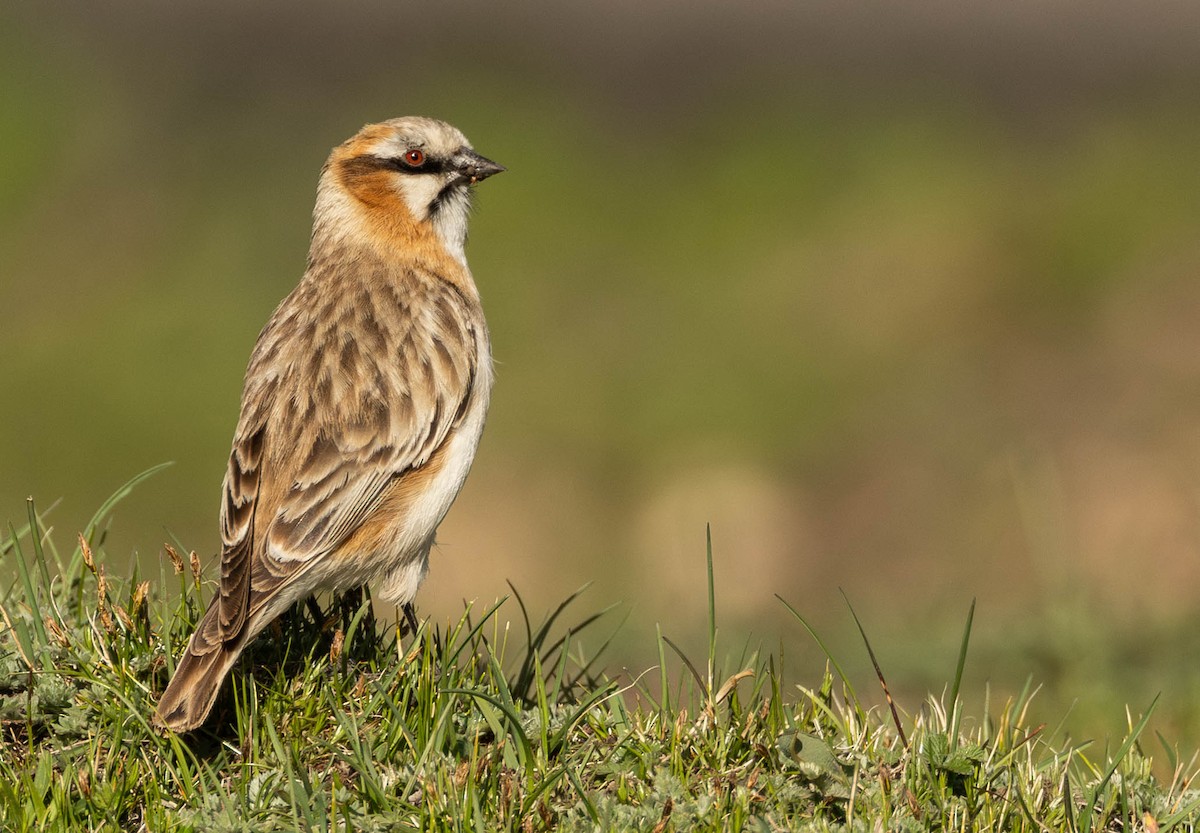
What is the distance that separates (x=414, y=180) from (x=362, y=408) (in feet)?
4.77

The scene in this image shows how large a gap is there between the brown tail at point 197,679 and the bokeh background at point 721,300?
11.4 feet

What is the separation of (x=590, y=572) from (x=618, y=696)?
6.48 metres

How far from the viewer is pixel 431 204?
716 cm

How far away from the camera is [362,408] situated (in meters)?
6.16

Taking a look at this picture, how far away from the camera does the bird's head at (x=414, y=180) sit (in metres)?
7.13

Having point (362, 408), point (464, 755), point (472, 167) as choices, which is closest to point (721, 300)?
point (472, 167)

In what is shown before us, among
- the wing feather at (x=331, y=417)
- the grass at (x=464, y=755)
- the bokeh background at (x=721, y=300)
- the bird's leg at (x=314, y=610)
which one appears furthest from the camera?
the bokeh background at (x=721, y=300)

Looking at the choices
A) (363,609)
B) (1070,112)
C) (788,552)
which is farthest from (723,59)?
(363,609)

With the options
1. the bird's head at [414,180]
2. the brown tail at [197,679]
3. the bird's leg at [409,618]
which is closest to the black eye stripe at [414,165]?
the bird's head at [414,180]

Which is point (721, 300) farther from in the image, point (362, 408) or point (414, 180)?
point (362, 408)

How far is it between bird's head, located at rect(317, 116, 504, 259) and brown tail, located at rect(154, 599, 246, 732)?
8.25 feet

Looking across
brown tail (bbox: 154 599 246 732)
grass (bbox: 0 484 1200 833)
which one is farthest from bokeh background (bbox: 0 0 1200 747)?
brown tail (bbox: 154 599 246 732)

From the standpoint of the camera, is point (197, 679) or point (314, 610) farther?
point (314, 610)

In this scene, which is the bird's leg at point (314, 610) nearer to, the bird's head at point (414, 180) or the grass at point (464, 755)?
the grass at point (464, 755)
